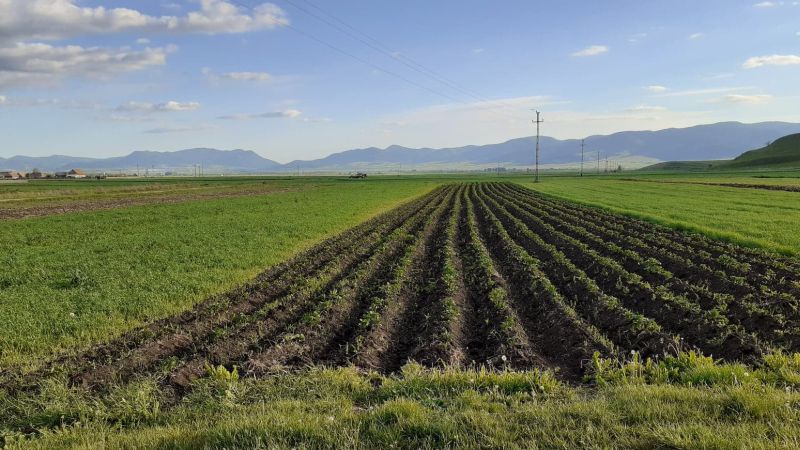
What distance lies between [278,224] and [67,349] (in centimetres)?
1916

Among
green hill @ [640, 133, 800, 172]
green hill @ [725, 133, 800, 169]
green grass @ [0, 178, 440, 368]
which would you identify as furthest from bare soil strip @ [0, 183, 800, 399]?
green hill @ [725, 133, 800, 169]

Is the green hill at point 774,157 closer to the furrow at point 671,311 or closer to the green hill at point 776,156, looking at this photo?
the green hill at point 776,156

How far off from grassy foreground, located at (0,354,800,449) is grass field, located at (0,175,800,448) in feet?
0.09

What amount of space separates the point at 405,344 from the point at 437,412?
4.28 metres

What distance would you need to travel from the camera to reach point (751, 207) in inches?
1276

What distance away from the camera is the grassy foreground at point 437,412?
4.55m

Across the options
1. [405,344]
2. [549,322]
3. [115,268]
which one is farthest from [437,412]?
[115,268]

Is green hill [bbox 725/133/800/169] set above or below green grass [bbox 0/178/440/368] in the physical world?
above

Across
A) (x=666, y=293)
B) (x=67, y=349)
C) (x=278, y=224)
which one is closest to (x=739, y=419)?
(x=666, y=293)

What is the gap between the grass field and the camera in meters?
4.89

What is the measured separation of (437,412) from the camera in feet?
17.3

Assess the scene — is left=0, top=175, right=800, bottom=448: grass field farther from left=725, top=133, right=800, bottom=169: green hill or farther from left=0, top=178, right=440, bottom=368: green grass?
left=725, top=133, right=800, bottom=169: green hill

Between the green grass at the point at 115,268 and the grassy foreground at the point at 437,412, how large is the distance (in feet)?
12.1

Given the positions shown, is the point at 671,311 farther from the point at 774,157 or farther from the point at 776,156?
the point at 776,156
